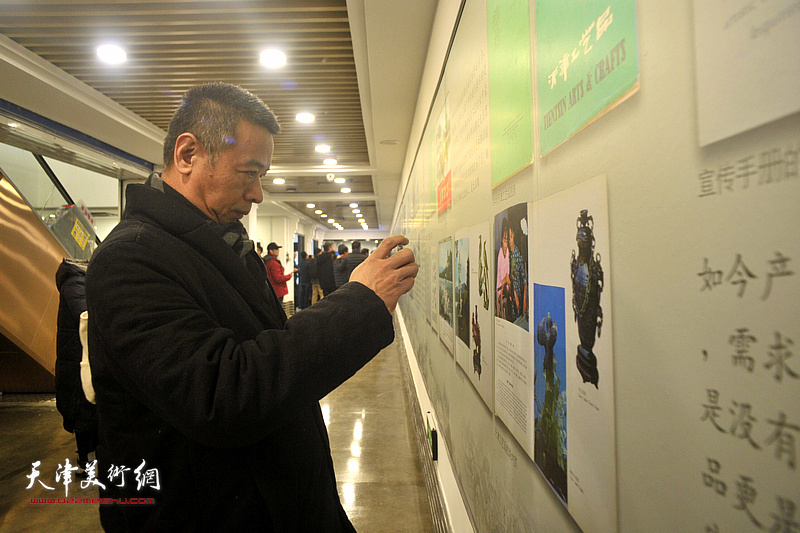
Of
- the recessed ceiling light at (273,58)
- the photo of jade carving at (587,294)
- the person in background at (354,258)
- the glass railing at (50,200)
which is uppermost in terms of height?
the recessed ceiling light at (273,58)

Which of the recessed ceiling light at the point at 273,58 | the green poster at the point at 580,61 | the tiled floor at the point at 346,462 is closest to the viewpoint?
the green poster at the point at 580,61

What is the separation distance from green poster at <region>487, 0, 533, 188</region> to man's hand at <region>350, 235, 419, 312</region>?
1.02 feet

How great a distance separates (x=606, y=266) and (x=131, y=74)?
4474mm

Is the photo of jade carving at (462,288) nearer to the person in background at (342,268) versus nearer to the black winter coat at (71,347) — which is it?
the black winter coat at (71,347)

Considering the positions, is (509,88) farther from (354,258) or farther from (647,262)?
(354,258)

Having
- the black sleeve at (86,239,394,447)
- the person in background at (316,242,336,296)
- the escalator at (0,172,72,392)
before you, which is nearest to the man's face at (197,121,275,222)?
the black sleeve at (86,239,394,447)

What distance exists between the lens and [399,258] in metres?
0.93

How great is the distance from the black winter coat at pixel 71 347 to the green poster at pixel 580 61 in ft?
9.92

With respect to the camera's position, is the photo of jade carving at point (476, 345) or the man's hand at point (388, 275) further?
the photo of jade carving at point (476, 345)

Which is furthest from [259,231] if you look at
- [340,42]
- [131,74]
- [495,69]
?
[495,69]

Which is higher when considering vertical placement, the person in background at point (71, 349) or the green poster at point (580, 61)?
the green poster at point (580, 61)

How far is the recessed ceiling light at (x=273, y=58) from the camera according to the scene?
3.40 m

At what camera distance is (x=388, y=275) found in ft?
2.95

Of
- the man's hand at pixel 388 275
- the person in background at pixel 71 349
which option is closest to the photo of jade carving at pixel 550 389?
the man's hand at pixel 388 275
